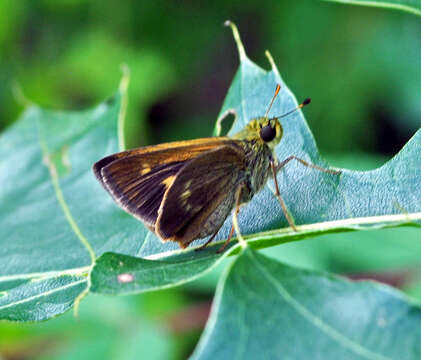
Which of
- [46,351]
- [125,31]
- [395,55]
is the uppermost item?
[395,55]

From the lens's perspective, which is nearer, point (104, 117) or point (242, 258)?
point (242, 258)

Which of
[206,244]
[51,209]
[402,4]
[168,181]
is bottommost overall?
[51,209]

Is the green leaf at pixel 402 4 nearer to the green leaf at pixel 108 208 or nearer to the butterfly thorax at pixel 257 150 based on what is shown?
the green leaf at pixel 108 208

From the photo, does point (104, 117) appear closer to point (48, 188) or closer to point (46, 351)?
point (48, 188)

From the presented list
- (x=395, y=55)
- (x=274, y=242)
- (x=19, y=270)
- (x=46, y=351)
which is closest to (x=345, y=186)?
(x=274, y=242)

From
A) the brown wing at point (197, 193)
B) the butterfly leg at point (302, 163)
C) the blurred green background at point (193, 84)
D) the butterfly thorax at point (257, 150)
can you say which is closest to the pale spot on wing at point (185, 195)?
the brown wing at point (197, 193)

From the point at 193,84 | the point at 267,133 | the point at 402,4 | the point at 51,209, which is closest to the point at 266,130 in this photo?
the point at 267,133

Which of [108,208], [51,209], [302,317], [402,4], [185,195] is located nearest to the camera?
[302,317]

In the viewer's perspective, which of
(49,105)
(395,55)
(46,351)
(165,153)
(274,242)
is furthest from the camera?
(49,105)

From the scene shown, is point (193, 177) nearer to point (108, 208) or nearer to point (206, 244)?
point (206, 244)
